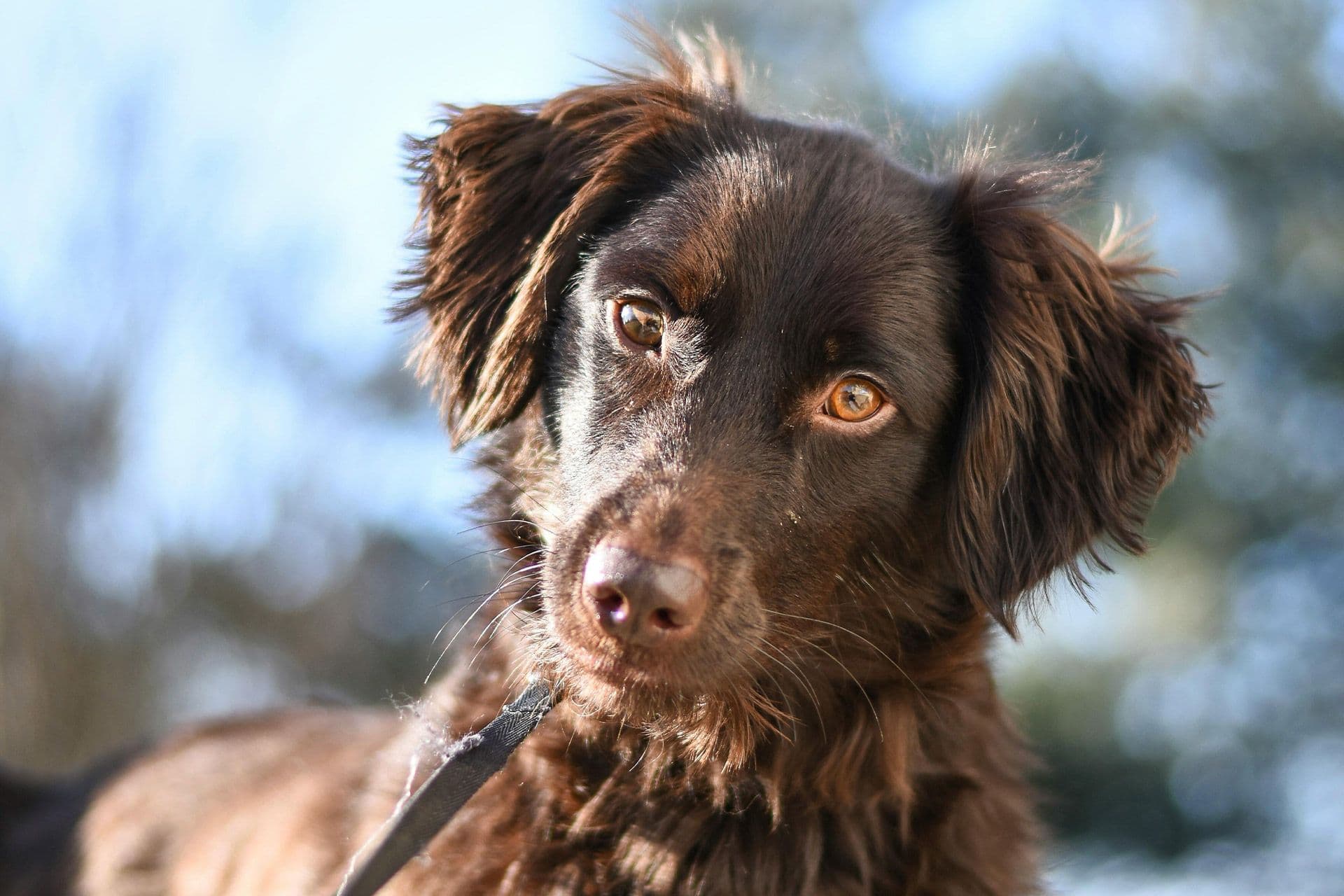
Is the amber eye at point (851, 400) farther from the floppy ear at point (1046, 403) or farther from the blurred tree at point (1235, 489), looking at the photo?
the blurred tree at point (1235, 489)

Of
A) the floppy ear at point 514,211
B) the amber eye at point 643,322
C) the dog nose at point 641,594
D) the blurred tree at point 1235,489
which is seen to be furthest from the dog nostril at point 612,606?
the blurred tree at point 1235,489

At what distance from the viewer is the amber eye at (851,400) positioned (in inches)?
96.1

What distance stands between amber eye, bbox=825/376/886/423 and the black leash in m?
0.90

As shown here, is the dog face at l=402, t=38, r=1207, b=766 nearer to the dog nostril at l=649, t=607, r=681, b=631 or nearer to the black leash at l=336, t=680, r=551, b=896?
the dog nostril at l=649, t=607, r=681, b=631

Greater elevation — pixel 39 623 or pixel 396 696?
pixel 396 696

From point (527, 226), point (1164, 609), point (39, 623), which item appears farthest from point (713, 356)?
point (39, 623)

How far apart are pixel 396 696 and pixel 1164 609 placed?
5224 mm

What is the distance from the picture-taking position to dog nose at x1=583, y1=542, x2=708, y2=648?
6.64 feet

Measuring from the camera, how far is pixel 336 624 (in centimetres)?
1010

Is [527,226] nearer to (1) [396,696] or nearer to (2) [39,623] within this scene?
(1) [396,696]

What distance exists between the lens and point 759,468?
91.6 inches

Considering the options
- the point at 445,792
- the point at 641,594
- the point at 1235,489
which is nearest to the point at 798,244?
the point at 641,594

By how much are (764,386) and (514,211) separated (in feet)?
2.98

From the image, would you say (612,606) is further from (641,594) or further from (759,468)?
(759,468)
